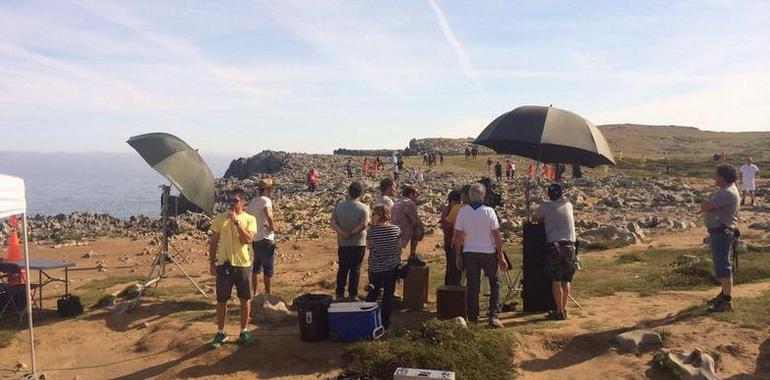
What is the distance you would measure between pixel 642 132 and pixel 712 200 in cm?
17171

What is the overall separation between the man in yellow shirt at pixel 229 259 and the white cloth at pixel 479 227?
9.21ft

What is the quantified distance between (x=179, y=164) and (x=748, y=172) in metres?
20.5

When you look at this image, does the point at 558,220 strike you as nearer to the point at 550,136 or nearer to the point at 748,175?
the point at 550,136

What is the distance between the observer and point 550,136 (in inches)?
357

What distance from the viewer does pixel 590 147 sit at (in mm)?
9156

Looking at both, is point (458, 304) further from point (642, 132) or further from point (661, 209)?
point (642, 132)

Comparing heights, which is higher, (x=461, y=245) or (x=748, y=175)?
(x=748, y=175)

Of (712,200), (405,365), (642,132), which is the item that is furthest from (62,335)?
(642,132)

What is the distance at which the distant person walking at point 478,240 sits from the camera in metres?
8.38

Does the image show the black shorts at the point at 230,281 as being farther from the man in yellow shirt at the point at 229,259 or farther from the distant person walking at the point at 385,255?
the distant person walking at the point at 385,255

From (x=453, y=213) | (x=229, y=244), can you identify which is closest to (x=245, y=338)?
(x=229, y=244)

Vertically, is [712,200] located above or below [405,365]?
above

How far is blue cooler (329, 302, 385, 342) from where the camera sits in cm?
825

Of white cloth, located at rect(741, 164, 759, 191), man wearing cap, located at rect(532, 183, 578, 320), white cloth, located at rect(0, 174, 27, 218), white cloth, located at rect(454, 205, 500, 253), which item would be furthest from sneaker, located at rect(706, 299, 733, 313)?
white cloth, located at rect(741, 164, 759, 191)
